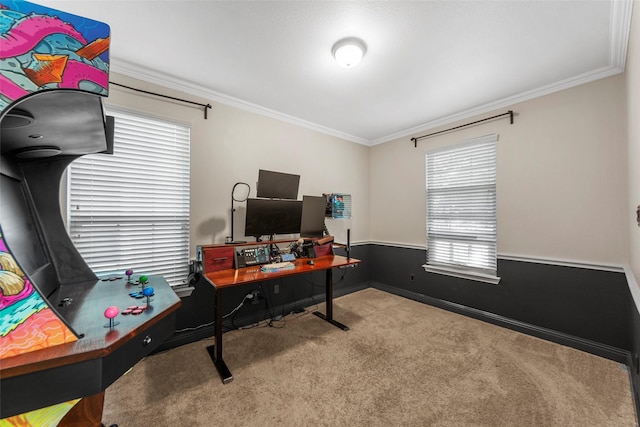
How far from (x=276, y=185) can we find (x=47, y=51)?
212 centimetres

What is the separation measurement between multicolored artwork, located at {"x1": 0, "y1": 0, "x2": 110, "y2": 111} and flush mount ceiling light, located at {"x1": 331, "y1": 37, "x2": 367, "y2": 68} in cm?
152

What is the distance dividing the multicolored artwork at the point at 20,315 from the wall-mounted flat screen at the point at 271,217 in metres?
1.74

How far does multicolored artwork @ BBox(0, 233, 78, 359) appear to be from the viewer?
2.61ft

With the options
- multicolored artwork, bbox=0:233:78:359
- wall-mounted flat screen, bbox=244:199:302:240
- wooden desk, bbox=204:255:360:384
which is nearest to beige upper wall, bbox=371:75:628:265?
wooden desk, bbox=204:255:360:384

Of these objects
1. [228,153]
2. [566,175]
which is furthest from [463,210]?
[228,153]

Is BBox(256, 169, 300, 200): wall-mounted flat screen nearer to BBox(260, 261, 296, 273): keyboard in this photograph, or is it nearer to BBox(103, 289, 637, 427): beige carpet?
BBox(260, 261, 296, 273): keyboard

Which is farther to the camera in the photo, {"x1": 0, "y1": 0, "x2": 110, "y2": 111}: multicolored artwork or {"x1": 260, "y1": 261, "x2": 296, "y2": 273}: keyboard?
{"x1": 260, "y1": 261, "x2": 296, "y2": 273}: keyboard

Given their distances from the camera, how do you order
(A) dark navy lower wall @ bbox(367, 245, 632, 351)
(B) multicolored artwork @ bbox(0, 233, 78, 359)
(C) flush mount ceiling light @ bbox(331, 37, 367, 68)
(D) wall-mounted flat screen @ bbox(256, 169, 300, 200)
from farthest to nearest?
(D) wall-mounted flat screen @ bbox(256, 169, 300, 200) → (A) dark navy lower wall @ bbox(367, 245, 632, 351) → (C) flush mount ceiling light @ bbox(331, 37, 367, 68) → (B) multicolored artwork @ bbox(0, 233, 78, 359)

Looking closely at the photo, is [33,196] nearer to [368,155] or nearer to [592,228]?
[368,155]

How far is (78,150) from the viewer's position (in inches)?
64.0

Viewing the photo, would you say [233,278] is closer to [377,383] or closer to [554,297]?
[377,383]

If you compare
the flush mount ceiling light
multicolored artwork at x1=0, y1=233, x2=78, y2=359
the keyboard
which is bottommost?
the keyboard

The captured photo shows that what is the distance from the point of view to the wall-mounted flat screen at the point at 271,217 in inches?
104

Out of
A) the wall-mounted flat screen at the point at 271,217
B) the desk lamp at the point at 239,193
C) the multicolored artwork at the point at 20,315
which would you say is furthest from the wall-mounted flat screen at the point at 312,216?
the multicolored artwork at the point at 20,315
